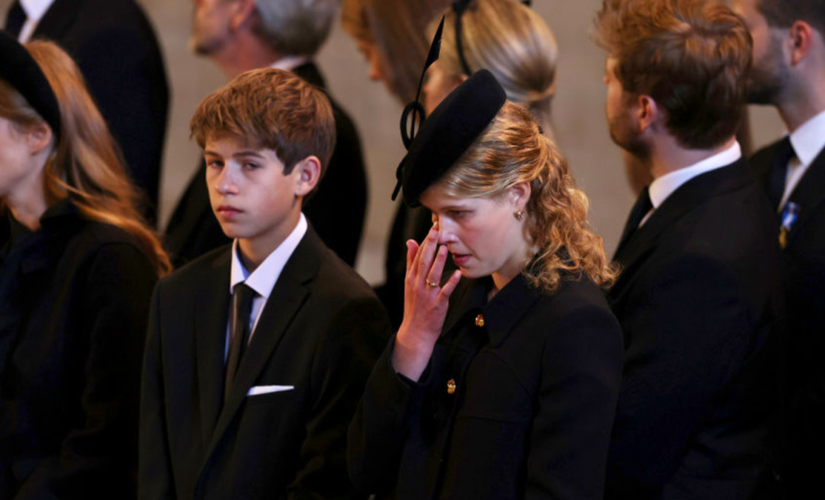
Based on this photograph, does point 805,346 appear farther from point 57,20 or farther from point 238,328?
point 57,20

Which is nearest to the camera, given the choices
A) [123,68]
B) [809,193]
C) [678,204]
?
[678,204]

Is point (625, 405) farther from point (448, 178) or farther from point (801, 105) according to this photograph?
point (801, 105)

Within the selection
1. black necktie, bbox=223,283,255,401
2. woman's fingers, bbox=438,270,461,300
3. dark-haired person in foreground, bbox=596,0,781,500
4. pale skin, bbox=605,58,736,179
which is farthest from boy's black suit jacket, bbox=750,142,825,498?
black necktie, bbox=223,283,255,401

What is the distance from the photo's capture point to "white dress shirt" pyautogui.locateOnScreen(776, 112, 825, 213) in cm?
305

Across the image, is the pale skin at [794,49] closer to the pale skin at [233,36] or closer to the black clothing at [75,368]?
the pale skin at [233,36]

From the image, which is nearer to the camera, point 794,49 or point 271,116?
point 271,116

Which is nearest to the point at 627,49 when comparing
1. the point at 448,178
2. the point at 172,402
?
the point at 448,178

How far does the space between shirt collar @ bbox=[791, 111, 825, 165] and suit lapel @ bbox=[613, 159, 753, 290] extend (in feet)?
1.72

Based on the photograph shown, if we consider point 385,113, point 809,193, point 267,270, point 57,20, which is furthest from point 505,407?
point 385,113

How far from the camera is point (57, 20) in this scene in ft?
13.1

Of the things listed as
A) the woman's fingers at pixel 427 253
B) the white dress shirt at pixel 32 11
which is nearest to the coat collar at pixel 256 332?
the woman's fingers at pixel 427 253

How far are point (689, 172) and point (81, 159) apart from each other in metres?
1.64

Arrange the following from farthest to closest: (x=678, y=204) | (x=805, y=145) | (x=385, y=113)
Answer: (x=385, y=113) → (x=805, y=145) → (x=678, y=204)

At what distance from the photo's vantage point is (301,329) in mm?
2410
